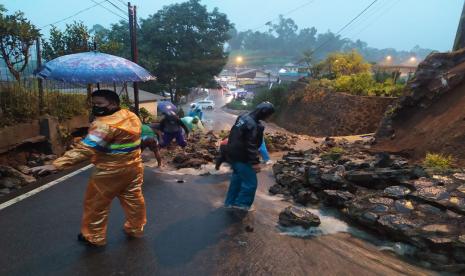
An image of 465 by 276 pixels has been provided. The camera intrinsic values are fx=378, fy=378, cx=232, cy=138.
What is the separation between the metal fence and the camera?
369 inches

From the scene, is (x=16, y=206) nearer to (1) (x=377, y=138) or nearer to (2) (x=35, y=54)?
(2) (x=35, y=54)

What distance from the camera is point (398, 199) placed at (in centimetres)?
555

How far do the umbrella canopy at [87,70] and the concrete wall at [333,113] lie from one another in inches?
693

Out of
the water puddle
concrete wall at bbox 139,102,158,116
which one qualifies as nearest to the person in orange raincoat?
the water puddle

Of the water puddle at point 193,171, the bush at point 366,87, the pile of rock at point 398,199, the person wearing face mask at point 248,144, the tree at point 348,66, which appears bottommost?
the water puddle at point 193,171

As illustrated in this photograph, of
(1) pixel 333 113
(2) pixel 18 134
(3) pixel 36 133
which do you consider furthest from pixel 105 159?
(1) pixel 333 113

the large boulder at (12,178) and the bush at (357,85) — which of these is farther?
the bush at (357,85)

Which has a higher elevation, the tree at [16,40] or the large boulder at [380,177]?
the tree at [16,40]

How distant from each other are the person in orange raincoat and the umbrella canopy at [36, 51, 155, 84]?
2.01m

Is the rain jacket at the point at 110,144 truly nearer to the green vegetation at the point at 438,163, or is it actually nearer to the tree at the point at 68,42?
the green vegetation at the point at 438,163

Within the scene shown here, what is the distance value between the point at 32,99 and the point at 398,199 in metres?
9.15

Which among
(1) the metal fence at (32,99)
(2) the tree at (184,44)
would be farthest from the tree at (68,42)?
(2) the tree at (184,44)

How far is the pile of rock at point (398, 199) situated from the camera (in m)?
4.52

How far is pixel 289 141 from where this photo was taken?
1505cm
